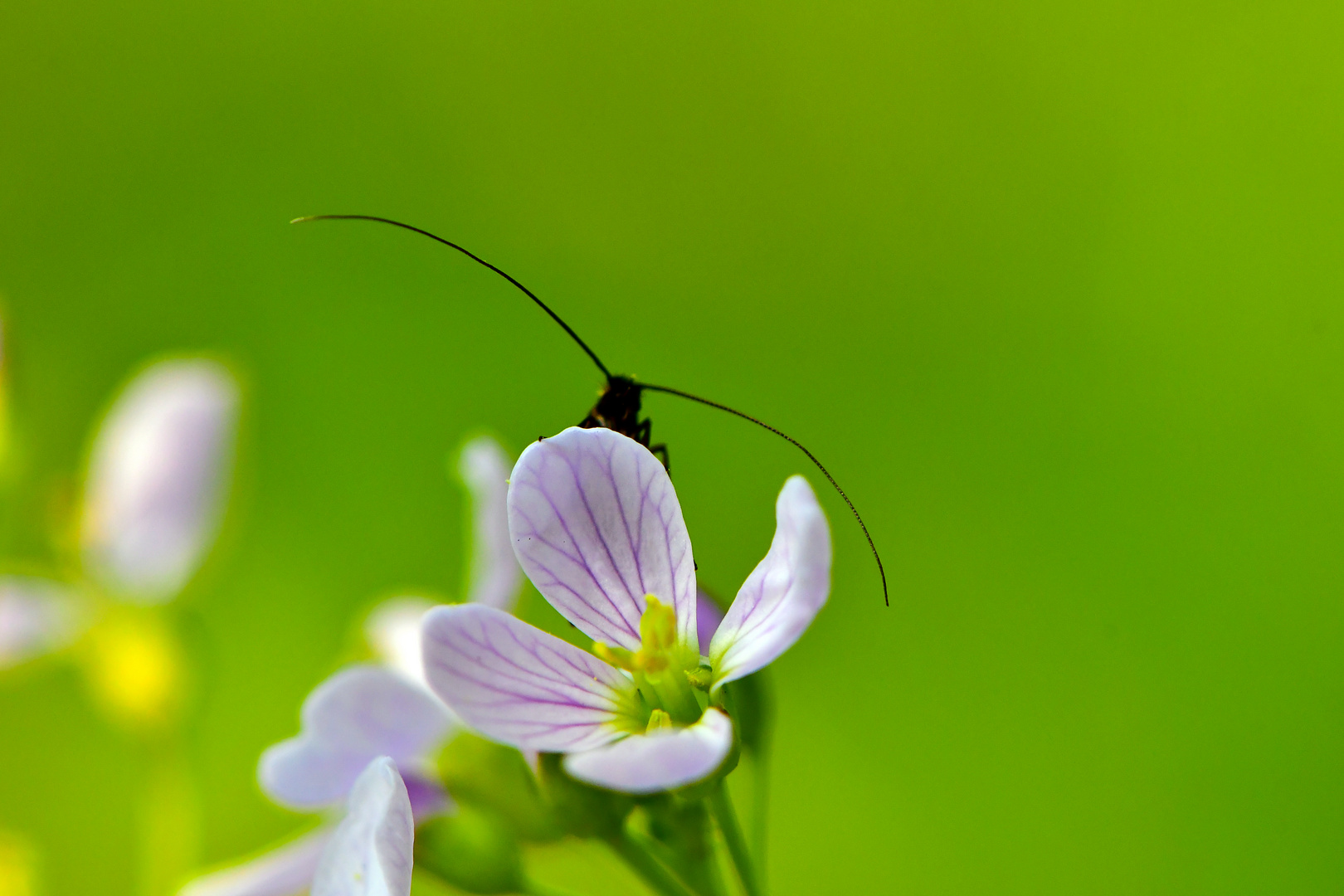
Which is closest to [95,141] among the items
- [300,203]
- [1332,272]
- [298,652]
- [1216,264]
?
[300,203]

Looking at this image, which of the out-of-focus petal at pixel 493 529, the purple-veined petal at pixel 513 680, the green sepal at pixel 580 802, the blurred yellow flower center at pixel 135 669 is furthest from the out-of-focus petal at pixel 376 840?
the blurred yellow flower center at pixel 135 669

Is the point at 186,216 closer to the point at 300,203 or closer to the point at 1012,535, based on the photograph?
the point at 300,203

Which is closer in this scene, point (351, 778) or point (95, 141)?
point (351, 778)

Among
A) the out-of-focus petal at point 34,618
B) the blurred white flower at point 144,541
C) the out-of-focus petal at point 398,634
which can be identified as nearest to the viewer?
the out-of-focus petal at point 398,634

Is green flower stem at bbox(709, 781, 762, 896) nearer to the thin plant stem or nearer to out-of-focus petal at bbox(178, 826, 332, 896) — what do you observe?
the thin plant stem

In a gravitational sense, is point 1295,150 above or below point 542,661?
above

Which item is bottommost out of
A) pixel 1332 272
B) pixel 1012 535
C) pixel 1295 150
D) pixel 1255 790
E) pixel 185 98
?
pixel 1255 790

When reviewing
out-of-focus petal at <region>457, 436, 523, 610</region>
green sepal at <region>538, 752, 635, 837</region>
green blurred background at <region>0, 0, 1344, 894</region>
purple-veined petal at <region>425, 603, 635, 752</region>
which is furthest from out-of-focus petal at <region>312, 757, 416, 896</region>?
green blurred background at <region>0, 0, 1344, 894</region>

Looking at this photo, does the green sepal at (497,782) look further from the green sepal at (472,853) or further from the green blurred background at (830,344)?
the green blurred background at (830,344)
